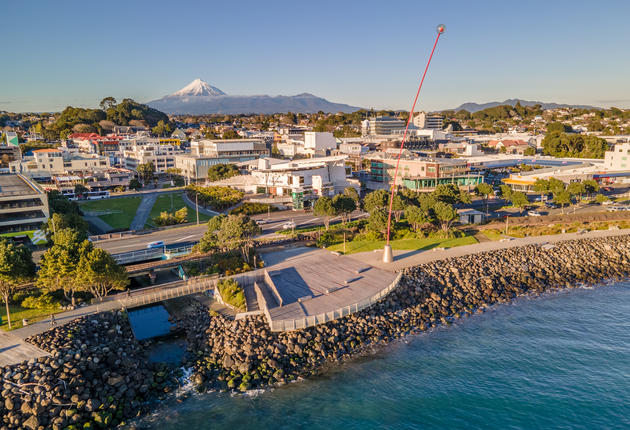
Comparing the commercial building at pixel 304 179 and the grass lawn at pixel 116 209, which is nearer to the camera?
the grass lawn at pixel 116 209

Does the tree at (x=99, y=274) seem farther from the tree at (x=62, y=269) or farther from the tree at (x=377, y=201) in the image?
the tree at (x=377, y=201)

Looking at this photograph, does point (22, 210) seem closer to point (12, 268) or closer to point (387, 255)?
point (12, 268)

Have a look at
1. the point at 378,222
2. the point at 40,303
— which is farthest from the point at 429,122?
the point at 40,303

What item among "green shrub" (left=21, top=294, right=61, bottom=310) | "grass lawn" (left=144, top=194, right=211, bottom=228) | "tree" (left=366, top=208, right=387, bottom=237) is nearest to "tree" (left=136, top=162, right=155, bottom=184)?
"grass lawn" (left=144, top=194, right=211, bottom=228)

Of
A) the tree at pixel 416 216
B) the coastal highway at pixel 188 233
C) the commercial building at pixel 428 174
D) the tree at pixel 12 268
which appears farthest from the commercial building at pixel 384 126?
the tree at pixel 12 268

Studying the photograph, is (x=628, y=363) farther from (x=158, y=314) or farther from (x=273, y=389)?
(x=158, y=314)

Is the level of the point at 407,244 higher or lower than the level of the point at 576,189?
lower
